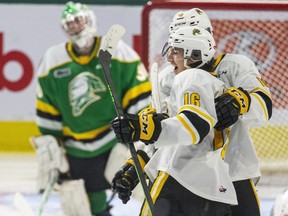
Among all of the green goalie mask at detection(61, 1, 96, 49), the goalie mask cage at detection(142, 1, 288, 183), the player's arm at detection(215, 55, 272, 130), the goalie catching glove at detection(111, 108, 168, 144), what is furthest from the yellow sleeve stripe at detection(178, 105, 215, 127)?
the goalie mask cage at detection(142, 1, 288, 183)

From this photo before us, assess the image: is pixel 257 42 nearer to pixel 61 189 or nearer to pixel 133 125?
pixel 61 189

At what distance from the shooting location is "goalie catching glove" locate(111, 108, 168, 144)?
3324mm

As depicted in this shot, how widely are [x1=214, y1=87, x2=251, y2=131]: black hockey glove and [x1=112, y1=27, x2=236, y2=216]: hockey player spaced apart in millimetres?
27

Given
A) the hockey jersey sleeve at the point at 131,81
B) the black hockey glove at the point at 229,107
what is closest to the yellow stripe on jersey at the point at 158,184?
the black hockey glove at the point at 229,107

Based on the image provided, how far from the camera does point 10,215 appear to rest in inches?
225

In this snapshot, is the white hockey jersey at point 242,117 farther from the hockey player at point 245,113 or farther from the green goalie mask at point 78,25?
the green goalie mask at point 78,25

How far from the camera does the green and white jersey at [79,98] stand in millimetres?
5652

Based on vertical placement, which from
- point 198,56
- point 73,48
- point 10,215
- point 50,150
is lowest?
point 10,215

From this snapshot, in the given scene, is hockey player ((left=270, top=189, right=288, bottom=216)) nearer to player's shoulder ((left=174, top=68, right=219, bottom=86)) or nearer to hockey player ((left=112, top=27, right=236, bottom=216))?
hockey player ((left=112, top=27, right=236, bottom=216))

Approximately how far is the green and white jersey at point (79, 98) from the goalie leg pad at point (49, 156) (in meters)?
0.07

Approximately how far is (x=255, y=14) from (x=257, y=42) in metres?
0.18

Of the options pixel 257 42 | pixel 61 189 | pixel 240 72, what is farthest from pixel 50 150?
pixel 240 72

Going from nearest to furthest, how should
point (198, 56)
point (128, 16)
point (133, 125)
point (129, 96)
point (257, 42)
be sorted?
point (133, 125), point (198, 56), point (129, 96), point (257, 42), point (128, 16)

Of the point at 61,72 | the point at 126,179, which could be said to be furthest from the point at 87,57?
the point at 126,179
